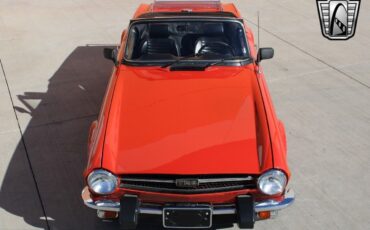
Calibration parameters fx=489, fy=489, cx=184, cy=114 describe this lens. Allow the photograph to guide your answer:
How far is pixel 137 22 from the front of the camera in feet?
18.3

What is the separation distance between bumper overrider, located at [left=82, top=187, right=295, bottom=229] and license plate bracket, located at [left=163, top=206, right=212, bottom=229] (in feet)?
0.10

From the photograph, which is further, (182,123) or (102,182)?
(182,123)

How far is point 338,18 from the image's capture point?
10.0 meters

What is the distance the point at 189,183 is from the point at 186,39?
6.84 feet

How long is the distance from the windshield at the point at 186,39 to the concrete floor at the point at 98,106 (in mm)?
1439

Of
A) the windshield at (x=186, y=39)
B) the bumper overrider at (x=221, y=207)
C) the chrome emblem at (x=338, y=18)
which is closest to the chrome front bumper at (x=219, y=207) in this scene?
the bumper overrider at (x=221, y=207)

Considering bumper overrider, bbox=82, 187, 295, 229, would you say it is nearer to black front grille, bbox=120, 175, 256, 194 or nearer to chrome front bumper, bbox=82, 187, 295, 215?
chrome front bumper, bbox=82, 187, 295, 215

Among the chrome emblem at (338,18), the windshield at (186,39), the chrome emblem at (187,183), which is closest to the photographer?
the chrome emblem at (187,183)

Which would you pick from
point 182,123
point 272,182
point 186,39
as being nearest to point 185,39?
point 186,39

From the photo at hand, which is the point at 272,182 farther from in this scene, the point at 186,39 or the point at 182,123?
the point at 186,39

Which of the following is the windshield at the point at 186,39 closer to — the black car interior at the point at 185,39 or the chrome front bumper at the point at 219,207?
the black car interior at the point at 185,39

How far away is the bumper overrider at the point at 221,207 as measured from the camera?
13.1 ft

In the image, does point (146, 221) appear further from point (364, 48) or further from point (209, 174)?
point (364, 48)

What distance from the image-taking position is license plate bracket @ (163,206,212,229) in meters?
3.99
